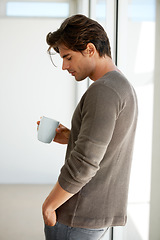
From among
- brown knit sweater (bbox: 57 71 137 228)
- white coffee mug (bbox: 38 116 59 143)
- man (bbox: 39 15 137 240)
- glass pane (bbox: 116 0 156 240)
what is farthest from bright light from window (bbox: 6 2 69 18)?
brown knit sweater (bbox: 57 71 137 228)

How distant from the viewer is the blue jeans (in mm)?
932

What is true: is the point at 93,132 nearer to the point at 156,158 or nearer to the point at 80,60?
the point at 80,60

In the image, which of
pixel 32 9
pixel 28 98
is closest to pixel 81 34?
pixel 28 98

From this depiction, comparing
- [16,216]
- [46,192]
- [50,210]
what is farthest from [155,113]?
[46,192]

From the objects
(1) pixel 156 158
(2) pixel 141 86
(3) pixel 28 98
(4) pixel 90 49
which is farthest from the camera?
(3) pixel 28 98

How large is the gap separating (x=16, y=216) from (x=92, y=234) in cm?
221

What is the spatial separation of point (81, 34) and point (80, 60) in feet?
0.24

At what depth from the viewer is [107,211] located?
0.92 m

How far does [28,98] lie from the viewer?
4.25 meters

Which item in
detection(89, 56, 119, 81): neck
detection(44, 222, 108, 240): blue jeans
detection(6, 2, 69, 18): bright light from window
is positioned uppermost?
detection(6, 2, 69, 18): bright light from window

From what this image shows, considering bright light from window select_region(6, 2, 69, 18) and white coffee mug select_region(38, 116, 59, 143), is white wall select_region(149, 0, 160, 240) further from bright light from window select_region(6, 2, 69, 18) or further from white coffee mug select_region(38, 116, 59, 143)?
bright light from window select_region(6, 2, 69, 18)

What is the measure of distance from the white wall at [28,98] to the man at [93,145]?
330 cm

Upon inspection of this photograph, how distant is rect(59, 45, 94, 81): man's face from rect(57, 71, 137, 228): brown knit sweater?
0.10 m

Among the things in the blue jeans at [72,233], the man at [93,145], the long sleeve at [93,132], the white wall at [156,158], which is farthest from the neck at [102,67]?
the blue jeans at [72,233]
